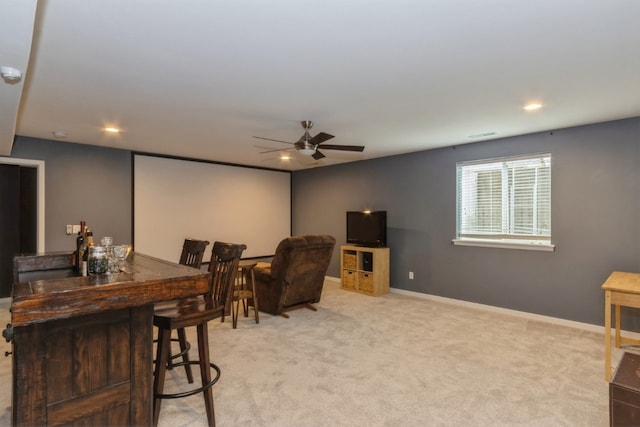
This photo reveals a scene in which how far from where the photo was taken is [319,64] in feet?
7.67

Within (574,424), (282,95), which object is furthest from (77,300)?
(574,424)

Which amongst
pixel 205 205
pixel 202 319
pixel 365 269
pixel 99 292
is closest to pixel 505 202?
pixel 365 269

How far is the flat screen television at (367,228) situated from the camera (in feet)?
18.4

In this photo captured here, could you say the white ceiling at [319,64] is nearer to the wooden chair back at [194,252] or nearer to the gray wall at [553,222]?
the gray wall at [553,222]

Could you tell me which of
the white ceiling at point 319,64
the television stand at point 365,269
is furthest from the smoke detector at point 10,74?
the television stand at point 365,269

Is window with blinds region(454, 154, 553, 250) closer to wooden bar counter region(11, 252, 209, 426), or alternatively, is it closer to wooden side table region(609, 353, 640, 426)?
wooden side table region(609, 353, 640, 426)

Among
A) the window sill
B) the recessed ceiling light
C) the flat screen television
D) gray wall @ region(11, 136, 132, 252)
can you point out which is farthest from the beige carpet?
the recessed ceiling light

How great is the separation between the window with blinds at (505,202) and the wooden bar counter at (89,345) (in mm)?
4211

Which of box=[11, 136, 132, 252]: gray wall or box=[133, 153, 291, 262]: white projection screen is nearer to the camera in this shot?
box=[11, 136, 132, 252]: gray wall

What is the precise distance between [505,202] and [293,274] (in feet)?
9.82

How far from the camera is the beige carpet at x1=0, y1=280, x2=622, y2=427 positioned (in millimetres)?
2193

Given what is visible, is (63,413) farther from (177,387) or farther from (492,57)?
(492,57)

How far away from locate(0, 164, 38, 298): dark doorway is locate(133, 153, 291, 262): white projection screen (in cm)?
139

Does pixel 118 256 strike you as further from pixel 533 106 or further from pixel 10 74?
pixel 533 106
